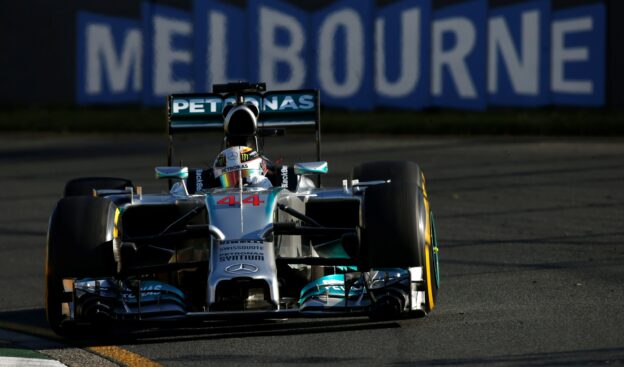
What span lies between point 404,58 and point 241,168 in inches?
469

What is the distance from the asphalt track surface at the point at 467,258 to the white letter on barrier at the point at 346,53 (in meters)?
1.60

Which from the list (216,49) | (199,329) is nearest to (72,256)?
(199,329)

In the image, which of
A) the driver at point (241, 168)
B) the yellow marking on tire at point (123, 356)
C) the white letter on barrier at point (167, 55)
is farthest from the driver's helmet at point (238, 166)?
the white letter on barrier at point (167, 55)

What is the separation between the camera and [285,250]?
29.3ft

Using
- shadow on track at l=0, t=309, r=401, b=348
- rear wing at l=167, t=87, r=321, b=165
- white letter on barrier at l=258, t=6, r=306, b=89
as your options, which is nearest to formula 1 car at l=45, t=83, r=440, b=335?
shadow on track at l=0, t=309, r=401, b=348

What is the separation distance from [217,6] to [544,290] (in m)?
13.9

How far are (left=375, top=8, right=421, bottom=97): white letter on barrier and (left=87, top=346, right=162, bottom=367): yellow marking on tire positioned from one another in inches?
537

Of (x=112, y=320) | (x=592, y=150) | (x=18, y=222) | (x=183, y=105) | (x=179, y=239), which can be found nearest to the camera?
(x=112, y=320)

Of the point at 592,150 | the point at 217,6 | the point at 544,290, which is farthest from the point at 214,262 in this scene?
the point at 217,6

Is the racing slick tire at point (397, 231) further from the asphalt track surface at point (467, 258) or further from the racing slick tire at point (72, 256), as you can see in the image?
the racing slick tire at point (72, 256)

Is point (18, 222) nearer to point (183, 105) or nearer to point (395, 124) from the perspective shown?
point (183, 105)

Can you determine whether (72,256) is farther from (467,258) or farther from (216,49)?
(216,49)

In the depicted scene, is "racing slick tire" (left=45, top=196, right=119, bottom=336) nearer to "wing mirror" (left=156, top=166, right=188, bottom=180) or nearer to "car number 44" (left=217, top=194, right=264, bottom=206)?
"car number 44" (left=217, top=194, right=264, bottom=206)

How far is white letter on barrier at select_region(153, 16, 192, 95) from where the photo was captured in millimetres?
22312
